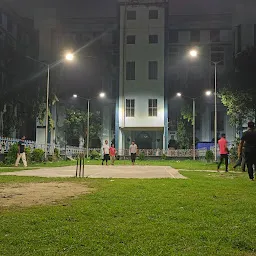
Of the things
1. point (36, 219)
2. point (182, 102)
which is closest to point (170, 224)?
point (36, 219)

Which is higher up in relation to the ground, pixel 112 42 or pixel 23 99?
pixel 112 42

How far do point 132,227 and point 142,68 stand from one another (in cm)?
4774

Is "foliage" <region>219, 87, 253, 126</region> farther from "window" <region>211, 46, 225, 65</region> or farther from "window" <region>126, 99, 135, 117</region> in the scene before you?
"window" <region>211, 46, 225, 65</region>

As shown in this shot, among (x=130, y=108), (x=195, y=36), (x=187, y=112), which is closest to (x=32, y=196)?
(x=130, y=108)

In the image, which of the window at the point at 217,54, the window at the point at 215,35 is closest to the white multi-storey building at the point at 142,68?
the window at the point at 215,35

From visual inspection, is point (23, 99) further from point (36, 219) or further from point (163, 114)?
point (36, 219)

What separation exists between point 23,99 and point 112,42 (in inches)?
721

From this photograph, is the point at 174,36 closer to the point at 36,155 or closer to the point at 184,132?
the point at 184,132

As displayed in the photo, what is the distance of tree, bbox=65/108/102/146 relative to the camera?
5919cm

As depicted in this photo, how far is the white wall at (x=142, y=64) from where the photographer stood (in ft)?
169

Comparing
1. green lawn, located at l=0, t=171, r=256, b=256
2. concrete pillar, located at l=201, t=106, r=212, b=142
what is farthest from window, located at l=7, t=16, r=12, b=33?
green lawn, located at l=0, t=171, r=256, b=256

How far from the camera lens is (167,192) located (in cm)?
908

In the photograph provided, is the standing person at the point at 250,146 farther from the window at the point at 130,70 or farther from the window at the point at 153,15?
the window at the point at 153,15

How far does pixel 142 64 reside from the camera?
171ft
